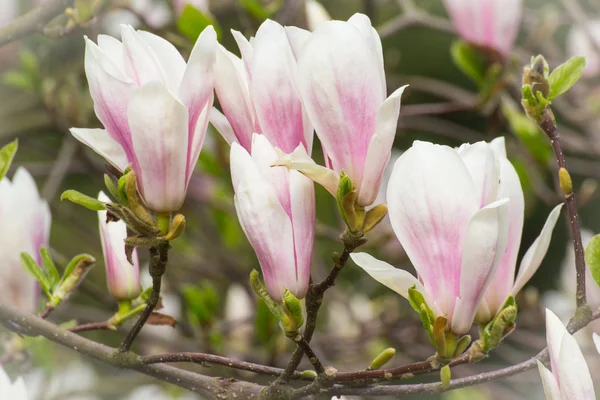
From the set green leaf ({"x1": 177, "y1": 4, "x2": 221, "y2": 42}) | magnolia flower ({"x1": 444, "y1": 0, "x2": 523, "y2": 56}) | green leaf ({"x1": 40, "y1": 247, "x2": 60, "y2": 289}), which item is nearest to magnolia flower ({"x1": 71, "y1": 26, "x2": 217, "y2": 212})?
green leaf ({"x1": 40, "y1": 247, "x2": 60, "y2": 289})

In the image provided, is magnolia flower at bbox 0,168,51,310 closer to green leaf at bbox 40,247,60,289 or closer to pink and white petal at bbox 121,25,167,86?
green leaf at bbox 40,247,60,289

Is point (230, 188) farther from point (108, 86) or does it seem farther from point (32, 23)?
point (108, 86)

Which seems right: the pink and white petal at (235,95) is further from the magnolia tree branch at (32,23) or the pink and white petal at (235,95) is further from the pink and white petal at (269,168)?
the magnolia tree branch at (32,23)

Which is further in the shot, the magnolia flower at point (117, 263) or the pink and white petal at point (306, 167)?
the magnolia flower at point (117, 263)

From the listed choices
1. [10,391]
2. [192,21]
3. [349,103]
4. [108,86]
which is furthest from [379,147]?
[192,21]

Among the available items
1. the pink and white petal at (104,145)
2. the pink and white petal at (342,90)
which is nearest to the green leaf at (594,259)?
the pink and white petal at (342,90)

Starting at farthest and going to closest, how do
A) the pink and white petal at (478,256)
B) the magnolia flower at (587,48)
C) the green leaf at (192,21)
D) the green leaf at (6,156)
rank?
the magnolia flower at (587,48), the green leaf at (192,21), the green leaf at (6,156), the pink and white petal at (478,256)

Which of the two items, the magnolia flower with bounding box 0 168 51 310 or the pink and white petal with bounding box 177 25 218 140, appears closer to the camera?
the pink and white petal with bounding box 177 25 218 140
